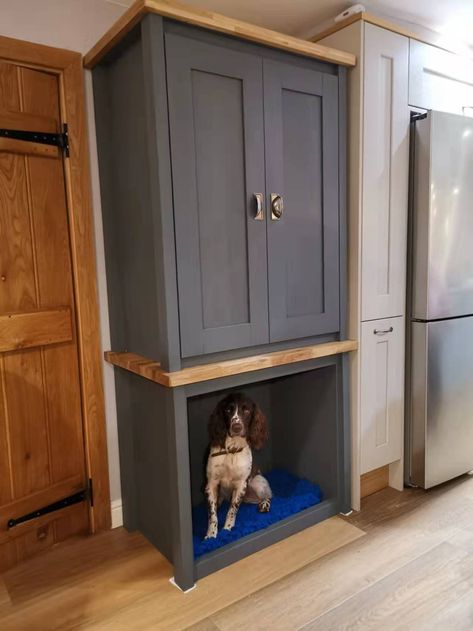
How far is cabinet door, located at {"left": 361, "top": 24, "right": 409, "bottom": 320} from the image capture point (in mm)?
2105

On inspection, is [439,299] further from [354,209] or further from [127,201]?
[127,201]

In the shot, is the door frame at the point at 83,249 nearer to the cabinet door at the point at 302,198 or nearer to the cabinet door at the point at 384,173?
the cabinet door at the point at 302,198

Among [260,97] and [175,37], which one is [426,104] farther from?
[175,37]

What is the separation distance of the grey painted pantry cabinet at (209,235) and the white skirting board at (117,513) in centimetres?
5

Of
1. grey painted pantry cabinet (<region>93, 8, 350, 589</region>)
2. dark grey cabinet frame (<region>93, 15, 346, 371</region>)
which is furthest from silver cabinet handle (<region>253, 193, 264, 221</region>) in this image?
dark grey cabinet frame (<region>93, 15, 346, 371</region>)

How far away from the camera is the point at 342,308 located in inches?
85.5

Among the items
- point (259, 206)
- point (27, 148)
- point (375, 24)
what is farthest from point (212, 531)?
point (375, 24)

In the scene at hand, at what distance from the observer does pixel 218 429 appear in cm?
211

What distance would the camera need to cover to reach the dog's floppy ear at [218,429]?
2107 millimetres

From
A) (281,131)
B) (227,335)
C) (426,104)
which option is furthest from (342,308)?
(426,104)

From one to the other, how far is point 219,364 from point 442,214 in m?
1.35

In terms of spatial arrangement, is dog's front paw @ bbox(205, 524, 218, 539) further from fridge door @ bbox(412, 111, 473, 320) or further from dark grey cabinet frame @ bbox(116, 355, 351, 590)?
fridge door @ bbox(412, 111, 473, 320)

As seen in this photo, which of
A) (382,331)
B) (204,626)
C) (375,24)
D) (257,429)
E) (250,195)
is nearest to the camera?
(204,626)

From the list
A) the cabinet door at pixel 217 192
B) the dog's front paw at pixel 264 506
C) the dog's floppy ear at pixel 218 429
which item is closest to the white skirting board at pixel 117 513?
the dog's floppy ear at pixel 218 429
